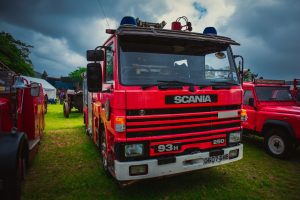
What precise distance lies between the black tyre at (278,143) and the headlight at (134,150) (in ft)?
14.0

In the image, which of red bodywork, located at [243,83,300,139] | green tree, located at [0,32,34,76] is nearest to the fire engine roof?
red bodywork, located at [243,83,300,139]

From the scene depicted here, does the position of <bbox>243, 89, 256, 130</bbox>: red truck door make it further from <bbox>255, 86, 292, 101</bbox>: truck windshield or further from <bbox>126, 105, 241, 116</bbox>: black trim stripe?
<bbox>126, 105, 241, 116</bbox>: black trim stripe

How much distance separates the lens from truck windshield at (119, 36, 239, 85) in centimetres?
373

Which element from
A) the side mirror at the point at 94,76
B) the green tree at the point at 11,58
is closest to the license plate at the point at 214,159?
the side mirror at the point at 94,76

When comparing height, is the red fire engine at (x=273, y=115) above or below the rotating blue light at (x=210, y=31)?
below

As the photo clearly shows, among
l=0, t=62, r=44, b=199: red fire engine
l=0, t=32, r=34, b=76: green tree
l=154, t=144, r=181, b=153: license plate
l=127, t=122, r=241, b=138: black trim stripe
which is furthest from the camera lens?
l=0, t=32, r=34, b=76: green tree

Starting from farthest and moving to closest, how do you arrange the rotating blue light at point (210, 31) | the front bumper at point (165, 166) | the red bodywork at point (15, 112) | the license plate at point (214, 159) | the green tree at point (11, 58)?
the green tree at point (11, 58) < the rotating blue light at point (210, 31) < the license plate at point (214, 159) < the red bodywork at point (15, 112) < the front bumper at point (165, 166)

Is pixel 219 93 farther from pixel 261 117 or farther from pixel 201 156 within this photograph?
pixel 261 117

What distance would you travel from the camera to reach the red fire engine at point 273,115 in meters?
5.95

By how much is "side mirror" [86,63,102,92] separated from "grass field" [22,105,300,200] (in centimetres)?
185

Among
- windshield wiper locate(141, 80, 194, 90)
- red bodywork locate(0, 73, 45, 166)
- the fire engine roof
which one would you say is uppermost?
the fire engine roof

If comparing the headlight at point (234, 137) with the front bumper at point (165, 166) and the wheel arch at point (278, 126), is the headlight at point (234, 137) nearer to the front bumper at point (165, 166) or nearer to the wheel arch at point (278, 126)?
the front bumper at point (165, 166)

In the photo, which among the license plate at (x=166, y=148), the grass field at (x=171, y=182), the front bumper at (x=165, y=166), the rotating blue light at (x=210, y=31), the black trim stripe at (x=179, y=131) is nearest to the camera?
the front bumper at (x=165, y=166)

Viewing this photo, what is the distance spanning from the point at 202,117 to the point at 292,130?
3242 millimetres
